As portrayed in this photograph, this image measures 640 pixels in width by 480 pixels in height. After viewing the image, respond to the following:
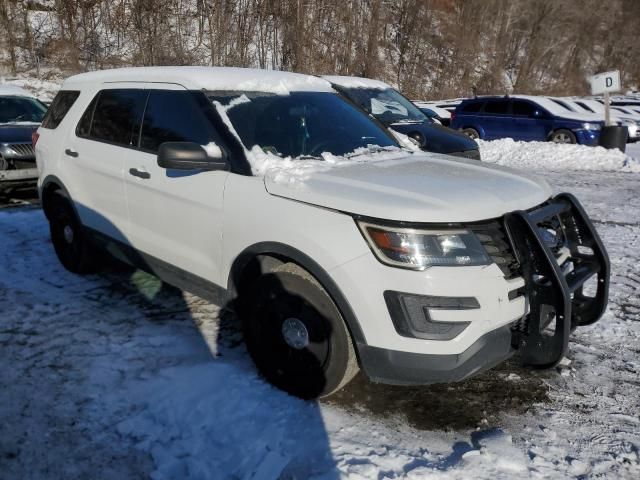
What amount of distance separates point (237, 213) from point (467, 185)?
130 cm

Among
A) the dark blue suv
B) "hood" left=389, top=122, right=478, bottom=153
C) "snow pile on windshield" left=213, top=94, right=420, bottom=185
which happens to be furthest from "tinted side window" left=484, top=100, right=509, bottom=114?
"snow pile on windshield" left=213, top=94, right=420, bottom=185

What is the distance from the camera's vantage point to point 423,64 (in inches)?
1299

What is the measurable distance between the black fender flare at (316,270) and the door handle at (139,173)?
1058 mm

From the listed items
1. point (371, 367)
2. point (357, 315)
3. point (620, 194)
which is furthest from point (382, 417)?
point (620, 194)

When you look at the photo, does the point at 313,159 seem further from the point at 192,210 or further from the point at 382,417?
the point at 382,417

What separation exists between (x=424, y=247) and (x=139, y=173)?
7.15ft

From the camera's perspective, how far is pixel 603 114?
51.1 ft

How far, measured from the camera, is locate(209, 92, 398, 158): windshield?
11.4 feet

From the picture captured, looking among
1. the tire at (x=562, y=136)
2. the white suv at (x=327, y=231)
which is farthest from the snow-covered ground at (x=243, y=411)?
the tire at (x=562, y=136)

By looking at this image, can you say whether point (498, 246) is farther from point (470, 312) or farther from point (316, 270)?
point (316, 270)

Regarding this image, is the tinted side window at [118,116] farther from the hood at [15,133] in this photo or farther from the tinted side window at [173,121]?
the hood at [15,133]

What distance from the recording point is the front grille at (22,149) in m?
7.61

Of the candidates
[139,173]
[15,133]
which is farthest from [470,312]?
[15,133]

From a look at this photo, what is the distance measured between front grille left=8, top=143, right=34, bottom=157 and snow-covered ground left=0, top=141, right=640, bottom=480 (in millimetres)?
3975
